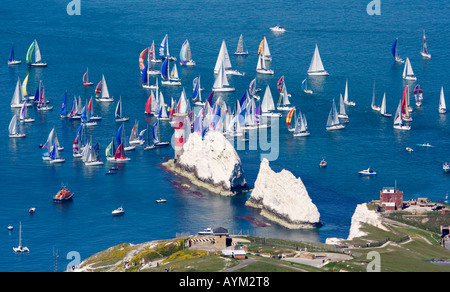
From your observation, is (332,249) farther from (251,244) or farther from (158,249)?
(158,249)
